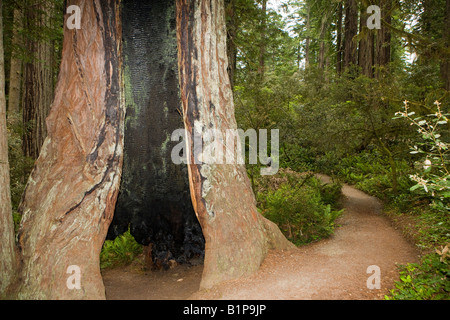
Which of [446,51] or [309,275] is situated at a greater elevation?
[446,51]

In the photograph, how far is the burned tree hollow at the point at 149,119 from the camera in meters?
4.57

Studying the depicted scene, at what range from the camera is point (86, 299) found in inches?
121

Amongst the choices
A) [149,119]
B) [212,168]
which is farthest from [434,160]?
[149,119]

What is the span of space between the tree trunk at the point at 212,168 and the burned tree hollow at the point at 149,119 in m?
0.91

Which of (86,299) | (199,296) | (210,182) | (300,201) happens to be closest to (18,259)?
(86,299)

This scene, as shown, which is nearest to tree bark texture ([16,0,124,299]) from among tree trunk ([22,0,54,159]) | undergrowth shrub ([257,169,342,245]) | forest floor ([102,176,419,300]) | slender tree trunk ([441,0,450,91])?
forest floor ([102,176,419,300])

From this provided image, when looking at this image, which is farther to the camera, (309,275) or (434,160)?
(434,160)

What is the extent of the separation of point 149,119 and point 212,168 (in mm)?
1572

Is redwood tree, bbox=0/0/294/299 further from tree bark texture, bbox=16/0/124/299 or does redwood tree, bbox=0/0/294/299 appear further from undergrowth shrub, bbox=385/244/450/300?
undergrowth shrub, bbox=385/244/450/300

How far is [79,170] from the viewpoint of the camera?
349 cm

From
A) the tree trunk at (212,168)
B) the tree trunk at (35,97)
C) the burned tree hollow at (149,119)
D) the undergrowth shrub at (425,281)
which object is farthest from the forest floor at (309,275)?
the tree trunk at (35,97)

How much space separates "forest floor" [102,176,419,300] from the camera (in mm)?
3285

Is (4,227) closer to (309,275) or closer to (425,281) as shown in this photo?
(309,275)

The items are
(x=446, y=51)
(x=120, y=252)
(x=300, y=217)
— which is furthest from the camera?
(x=446, y=51)
